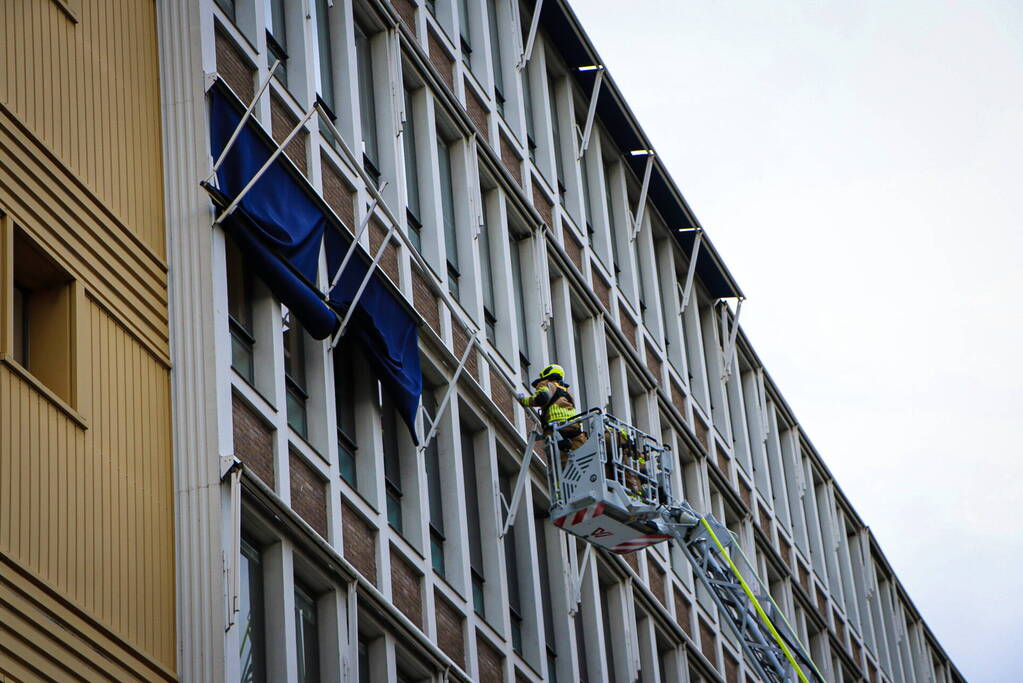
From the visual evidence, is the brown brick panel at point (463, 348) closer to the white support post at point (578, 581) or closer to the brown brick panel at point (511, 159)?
the white support post at point (578, 581)

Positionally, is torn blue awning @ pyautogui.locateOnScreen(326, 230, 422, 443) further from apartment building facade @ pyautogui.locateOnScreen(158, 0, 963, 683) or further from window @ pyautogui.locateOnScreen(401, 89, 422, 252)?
window @ pyautogui.locateOnScreen(401, 89, 422, 252)

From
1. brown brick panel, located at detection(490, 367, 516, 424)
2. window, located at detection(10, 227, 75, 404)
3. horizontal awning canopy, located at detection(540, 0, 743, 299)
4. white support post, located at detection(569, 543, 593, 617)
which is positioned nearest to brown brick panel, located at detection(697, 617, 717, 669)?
white support post, located at detection(569, 543, 593, 617)

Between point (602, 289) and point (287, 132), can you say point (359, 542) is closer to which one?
point (287, 132)

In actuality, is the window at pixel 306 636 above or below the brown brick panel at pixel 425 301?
below

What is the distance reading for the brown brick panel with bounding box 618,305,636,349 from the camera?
143 ft

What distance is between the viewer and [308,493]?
26141mm

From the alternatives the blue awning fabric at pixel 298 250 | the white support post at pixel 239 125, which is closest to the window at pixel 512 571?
the blue awning fabric at pixel 298 250

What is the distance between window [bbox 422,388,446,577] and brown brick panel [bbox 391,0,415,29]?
7.08 metres

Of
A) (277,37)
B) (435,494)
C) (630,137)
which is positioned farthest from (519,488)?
(630,137)

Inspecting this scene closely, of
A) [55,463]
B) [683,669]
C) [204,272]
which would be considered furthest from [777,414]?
[55,463]

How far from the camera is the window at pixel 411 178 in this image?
32.9 meters

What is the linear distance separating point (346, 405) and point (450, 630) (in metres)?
3.80

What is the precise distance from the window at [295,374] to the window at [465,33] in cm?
1156

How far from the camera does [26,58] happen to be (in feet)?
74.5
